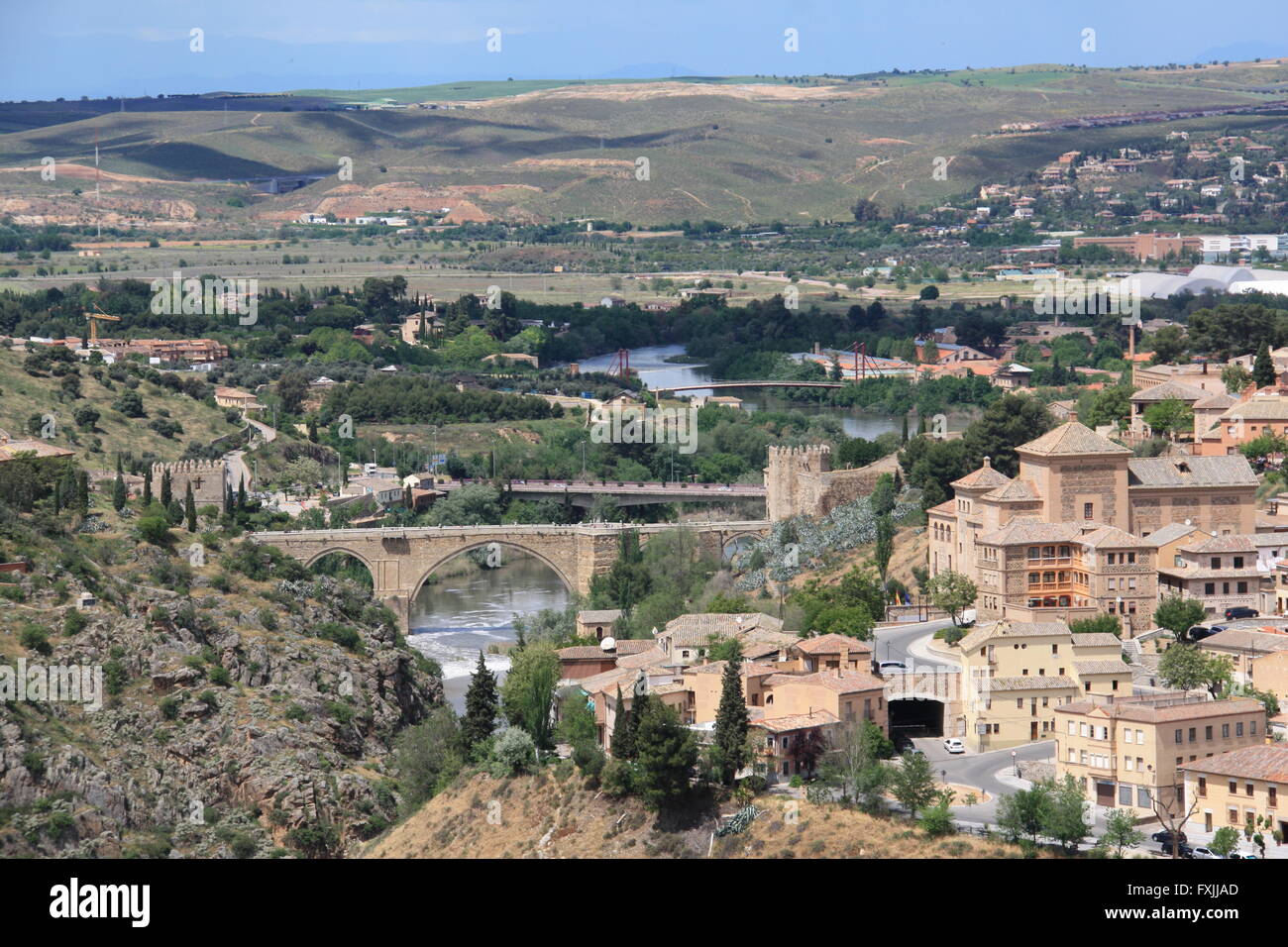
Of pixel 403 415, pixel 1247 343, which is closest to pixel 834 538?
pixel 1247 343

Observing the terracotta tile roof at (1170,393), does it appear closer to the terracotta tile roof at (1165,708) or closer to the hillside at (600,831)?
the terracotta tile roof at (1165,708)

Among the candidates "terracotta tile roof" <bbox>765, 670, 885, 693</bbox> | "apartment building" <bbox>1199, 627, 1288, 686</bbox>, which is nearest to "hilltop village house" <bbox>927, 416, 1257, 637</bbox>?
"apartment building" <bbox>1199, 627, 1288, 686</bbox>

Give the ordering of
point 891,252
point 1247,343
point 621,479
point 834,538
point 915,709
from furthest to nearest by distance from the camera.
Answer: point 891,252
point 621,479
point 1247,343
point 834,538
point 915,709

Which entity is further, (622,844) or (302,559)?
(302,559)

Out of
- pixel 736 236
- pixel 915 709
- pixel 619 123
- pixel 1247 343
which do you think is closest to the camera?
pixel 915 709

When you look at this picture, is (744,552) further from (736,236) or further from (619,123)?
(619,123)

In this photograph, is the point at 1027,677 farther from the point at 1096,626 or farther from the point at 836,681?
the point at 1096,626

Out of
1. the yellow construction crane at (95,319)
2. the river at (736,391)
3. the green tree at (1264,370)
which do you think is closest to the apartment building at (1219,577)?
the green tree at (1264,370)
